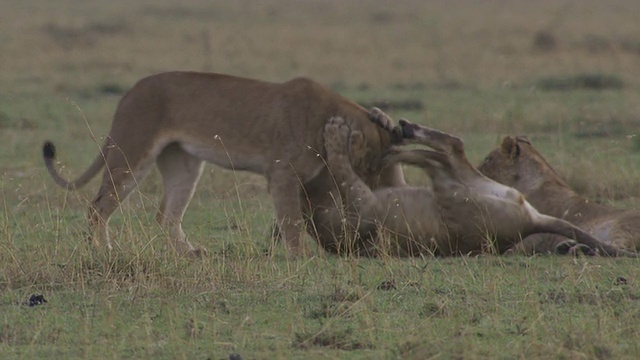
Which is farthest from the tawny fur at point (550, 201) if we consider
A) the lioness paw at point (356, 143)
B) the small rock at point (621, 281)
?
the small rock at point (621, 281)

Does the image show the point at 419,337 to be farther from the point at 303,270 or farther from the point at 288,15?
the point at 288,15

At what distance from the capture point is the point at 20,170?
10.1 metres

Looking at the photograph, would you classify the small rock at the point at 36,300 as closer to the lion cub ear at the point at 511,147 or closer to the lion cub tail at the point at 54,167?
the lion cub tail at the point at 54,167

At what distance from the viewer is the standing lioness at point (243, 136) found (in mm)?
7059

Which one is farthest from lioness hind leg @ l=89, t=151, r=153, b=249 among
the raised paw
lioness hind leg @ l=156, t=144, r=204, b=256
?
the raised paw

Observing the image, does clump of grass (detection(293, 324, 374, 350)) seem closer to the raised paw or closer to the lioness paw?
the lioness paw

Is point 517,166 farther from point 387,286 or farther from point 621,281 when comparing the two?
point 387,286

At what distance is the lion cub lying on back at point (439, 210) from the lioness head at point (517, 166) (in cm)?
62

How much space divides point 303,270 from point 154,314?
3.60 feet

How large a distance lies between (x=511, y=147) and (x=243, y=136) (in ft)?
5.35

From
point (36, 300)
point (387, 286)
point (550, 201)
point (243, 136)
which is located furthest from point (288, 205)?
point (36, 300)

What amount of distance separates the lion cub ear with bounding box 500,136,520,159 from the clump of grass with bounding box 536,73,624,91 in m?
8.86

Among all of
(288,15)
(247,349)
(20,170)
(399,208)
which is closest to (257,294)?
(247,349)

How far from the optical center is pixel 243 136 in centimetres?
731
